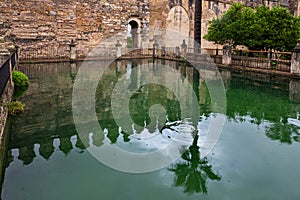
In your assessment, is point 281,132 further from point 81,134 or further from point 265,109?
point 81,134

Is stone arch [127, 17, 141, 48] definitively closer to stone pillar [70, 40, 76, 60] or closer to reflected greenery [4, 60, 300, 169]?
stone pillar [70, 40, 76, 60]

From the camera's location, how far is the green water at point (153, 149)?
12.5ft

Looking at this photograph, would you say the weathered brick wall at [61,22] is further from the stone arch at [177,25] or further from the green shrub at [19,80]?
the green shrub at [19,80]

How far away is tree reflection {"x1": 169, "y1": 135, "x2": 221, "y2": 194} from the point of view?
3979 mm

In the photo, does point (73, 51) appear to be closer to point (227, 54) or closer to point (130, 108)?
point (227, 54)

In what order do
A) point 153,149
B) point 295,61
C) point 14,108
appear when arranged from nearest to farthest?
point 153,149 < point 14,108 < point 295,61

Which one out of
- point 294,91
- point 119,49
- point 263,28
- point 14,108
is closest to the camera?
point 14,108

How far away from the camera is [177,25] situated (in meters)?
25.0

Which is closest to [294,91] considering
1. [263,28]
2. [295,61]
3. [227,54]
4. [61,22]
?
[295,61]

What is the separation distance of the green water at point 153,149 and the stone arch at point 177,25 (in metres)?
16.7

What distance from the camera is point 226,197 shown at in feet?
12.0

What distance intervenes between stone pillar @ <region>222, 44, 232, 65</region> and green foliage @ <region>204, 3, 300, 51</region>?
525 millimetres

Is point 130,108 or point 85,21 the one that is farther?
point 85,21

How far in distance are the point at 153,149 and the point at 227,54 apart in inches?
511
